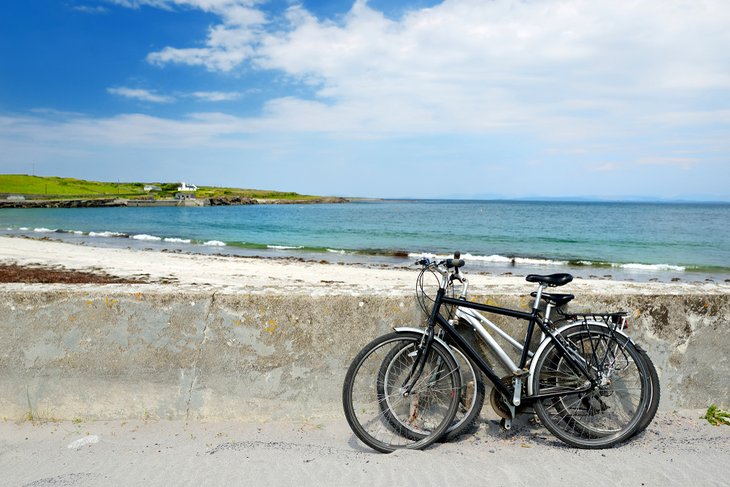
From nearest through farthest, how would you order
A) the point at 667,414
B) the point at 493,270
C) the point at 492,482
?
the point at 492,482
the point at 667,414
the point at 493,270

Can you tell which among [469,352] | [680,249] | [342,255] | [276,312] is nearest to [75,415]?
[276,312]

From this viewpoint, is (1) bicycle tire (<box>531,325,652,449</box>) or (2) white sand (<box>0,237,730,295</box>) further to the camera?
(2) white sand (<box>0,237,730,295</box>)

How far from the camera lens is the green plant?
3816mm

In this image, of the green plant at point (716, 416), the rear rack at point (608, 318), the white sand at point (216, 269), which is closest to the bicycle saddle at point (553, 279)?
the rear rack at point (608, 318)

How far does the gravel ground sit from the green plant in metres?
0.06

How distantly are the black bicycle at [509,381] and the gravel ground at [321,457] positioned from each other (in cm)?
17

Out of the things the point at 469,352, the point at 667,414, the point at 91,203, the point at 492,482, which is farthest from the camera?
the point at 91,203

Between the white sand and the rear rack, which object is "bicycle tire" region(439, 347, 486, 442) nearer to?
the rear rack

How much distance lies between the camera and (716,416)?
3855mm

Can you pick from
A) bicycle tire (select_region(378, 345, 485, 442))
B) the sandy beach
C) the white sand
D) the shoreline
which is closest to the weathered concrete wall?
the sandy beach

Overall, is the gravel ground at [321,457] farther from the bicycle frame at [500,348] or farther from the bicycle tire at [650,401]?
the bicycle frame at [500,348]

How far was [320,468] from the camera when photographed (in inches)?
122

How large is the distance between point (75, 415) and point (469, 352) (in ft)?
9.55

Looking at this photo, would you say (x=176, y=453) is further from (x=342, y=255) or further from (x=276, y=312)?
(x=342, y=255)
